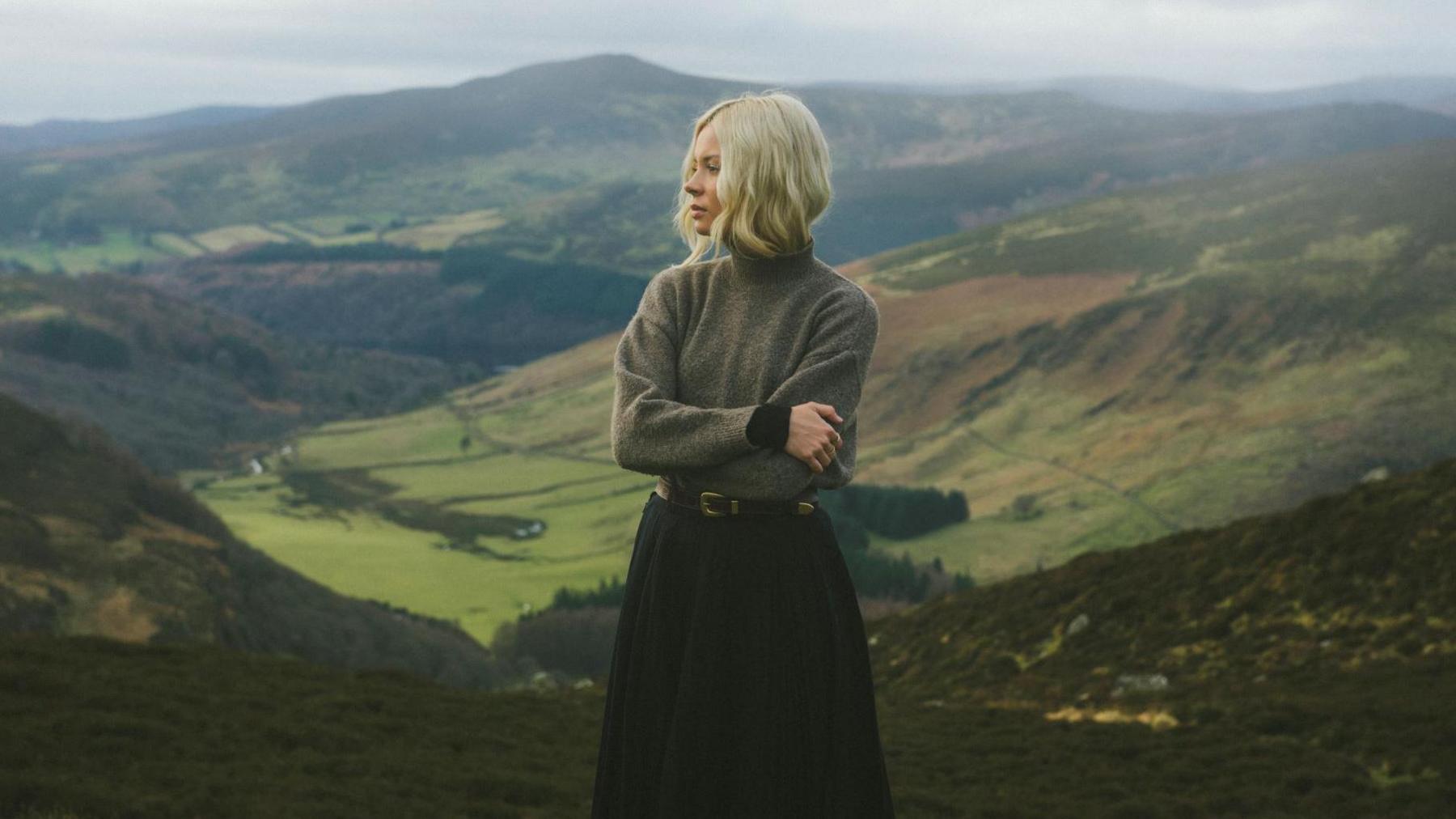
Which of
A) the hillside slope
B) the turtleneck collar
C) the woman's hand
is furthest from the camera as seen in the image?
the hillside slope

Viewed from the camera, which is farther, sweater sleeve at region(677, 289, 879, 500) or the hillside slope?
the hillside slope

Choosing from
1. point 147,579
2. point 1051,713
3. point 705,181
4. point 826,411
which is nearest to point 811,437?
point 826,411

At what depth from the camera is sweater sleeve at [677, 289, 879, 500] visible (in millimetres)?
5984

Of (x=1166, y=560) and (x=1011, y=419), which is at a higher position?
(x=1166, y=560)

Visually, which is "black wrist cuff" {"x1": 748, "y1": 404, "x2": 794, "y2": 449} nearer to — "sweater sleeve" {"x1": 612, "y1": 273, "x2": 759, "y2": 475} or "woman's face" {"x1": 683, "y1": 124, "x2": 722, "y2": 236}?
"sweater sleeve" {"x1": 612, "y1": 273, "x2": 759, "y2": 475}

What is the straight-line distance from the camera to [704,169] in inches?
252

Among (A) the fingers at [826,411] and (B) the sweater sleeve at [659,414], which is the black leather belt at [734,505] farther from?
(A) the fingers at [826,411]

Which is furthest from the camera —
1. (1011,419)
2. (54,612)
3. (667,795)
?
(1011,419)

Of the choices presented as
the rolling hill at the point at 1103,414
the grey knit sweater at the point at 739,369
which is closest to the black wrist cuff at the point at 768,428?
the grey knit sweater at the point at 739,369

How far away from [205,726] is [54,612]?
46907 mm

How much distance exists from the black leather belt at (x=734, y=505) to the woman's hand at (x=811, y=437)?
329 mm

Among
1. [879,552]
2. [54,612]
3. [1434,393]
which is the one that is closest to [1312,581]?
[54,612]

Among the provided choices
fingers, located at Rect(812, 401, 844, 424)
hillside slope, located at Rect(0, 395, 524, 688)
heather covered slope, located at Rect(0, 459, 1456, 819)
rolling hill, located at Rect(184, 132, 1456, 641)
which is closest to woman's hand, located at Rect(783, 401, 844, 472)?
fingers, located at Rect(812, 401, 844, 424)

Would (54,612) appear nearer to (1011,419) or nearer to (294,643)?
(294,643)
